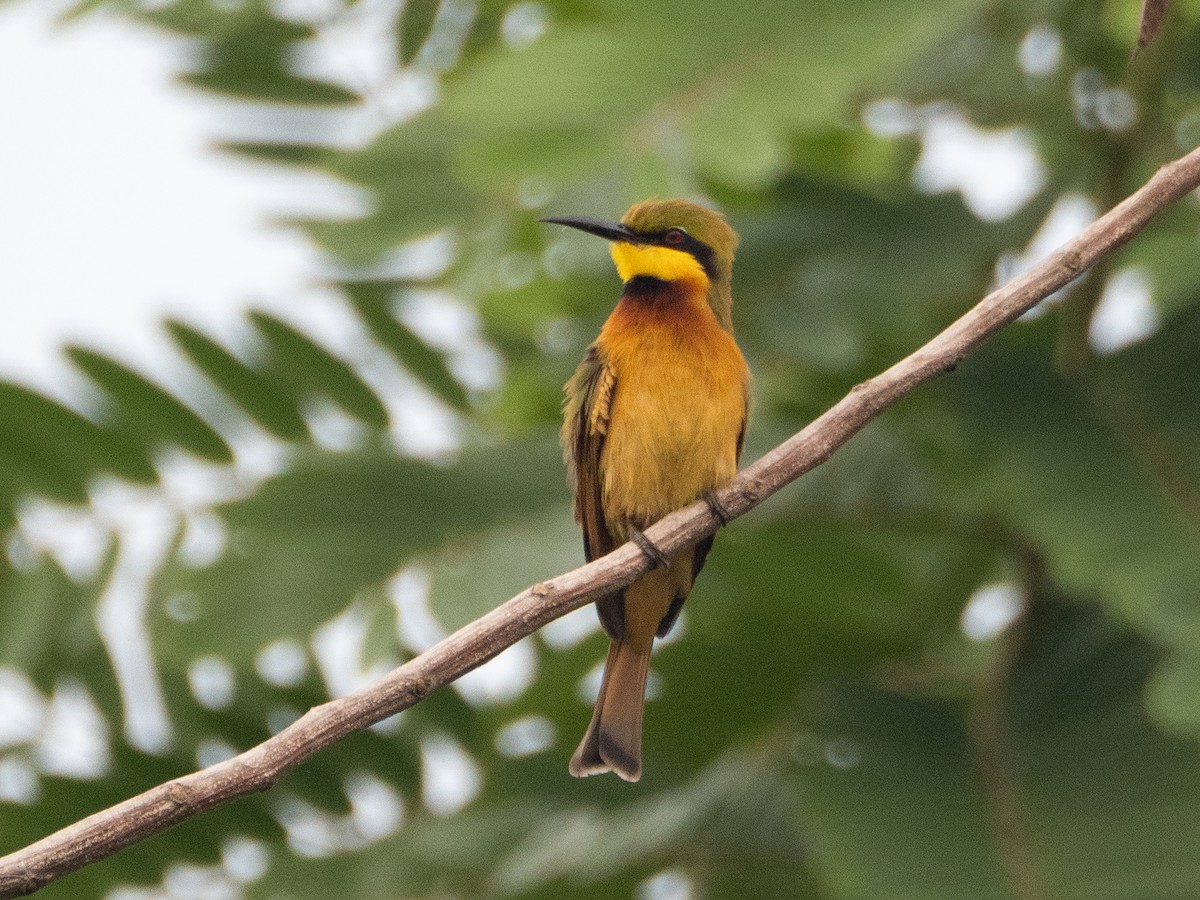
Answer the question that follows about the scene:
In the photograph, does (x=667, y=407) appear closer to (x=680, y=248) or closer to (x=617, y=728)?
(x=680, y=248)

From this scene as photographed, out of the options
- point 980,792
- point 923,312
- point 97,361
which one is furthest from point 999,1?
point 97,361

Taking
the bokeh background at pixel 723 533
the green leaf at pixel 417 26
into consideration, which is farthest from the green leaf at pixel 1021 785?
the green leaf at pixel 417 26

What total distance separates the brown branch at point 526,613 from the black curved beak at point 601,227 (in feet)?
2.30

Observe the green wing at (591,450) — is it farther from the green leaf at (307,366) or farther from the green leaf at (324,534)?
the green leaf at (307,366)

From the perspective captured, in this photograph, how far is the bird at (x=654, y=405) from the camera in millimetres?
3732

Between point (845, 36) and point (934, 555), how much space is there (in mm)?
1601

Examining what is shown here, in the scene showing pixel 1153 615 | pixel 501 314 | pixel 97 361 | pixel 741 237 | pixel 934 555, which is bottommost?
pixel 1153 615

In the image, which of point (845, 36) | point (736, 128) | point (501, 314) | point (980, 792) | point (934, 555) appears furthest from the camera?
point (501, 314)

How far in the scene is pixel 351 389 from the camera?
3.85 meters

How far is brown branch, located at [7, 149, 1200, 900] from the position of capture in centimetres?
216

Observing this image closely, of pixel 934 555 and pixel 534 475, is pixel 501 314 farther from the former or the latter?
pixel 934 555

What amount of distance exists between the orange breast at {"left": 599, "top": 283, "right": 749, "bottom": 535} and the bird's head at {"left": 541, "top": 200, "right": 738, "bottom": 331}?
0.06 metres

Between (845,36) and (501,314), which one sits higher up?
(501,314)

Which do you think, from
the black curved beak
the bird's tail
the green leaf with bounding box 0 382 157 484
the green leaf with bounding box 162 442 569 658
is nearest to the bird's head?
the black curved beak
